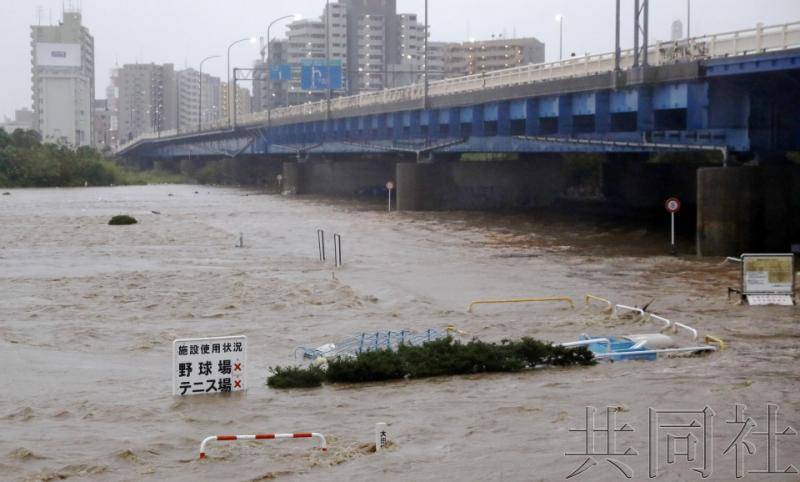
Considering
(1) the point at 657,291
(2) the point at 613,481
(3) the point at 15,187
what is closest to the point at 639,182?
(1) the point at 657,291

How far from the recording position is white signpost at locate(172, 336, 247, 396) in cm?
1738

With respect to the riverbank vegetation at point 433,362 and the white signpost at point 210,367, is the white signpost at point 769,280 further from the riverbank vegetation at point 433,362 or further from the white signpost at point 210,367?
the white signpost at point 210,367

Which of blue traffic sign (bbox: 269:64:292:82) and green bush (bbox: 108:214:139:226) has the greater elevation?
blue traffic sign (bbox: 269:64:292:82)

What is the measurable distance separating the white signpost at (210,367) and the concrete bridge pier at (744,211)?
2650cm

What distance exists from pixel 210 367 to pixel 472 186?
59.8 m

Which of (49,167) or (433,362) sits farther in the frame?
(49,167)

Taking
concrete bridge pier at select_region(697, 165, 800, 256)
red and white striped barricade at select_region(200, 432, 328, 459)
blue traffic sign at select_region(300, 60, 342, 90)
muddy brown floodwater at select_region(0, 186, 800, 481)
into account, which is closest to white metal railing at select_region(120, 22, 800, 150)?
concrete bridge pier at select_region(697, 165, 800, 256)

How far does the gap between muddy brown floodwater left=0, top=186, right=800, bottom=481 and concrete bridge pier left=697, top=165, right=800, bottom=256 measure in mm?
1138

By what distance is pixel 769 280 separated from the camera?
26844mm

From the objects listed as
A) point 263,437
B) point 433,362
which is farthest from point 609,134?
point 263,437

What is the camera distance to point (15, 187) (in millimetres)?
129125

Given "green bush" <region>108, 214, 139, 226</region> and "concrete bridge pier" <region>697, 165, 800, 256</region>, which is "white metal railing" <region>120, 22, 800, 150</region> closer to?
"concrete bridge pier" <region>697, 165, 800, 256</region>

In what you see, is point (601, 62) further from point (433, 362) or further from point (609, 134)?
point (433, 362)

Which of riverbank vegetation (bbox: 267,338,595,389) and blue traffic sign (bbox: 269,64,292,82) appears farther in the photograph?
blue traffic sign (bbox: 269,64,292,82)
